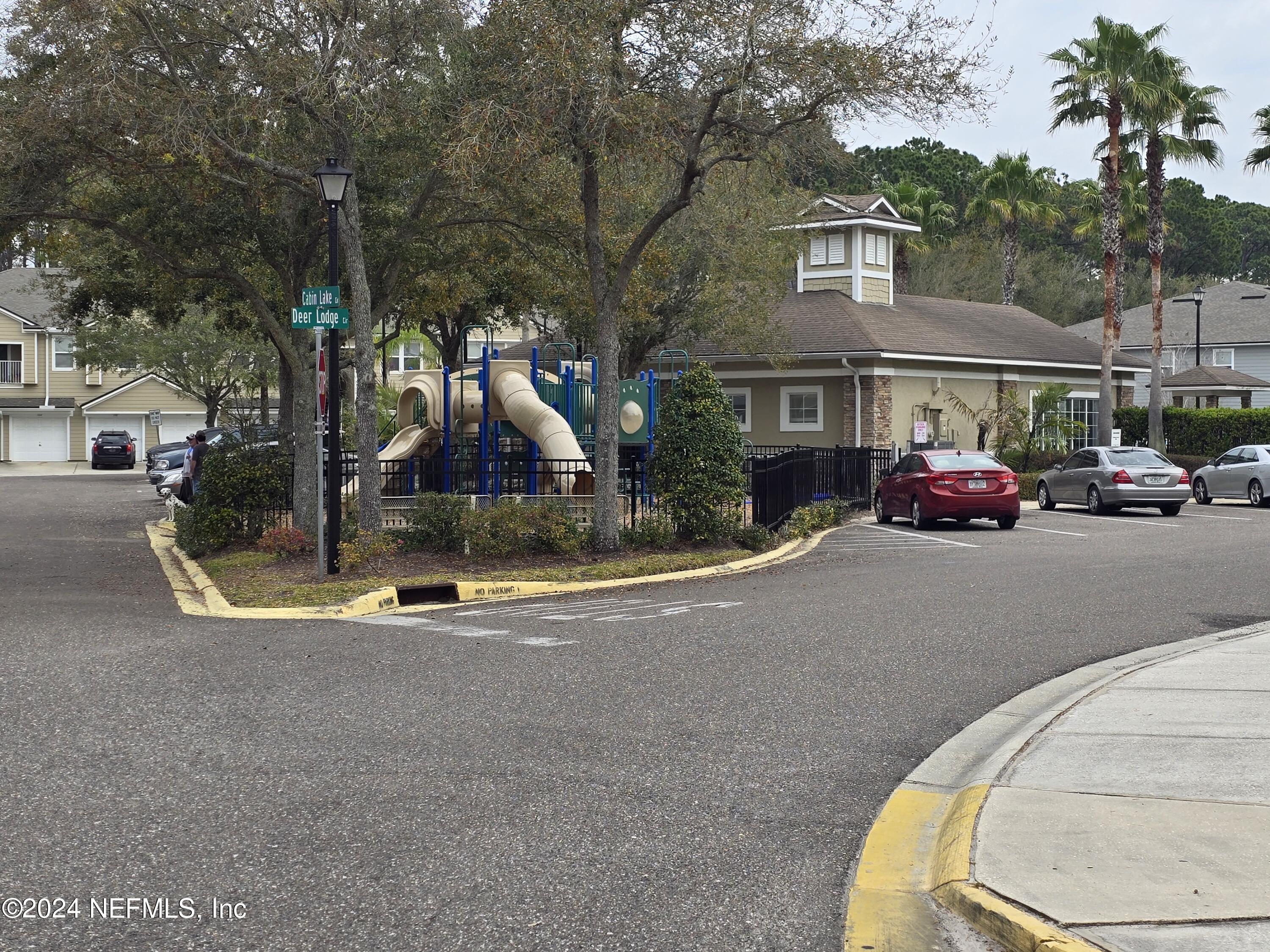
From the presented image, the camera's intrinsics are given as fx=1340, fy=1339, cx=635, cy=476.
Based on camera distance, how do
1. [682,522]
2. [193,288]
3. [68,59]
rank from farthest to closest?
[193,288] < [682,522] < [68,59]

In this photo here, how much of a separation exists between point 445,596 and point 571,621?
2.61 meters

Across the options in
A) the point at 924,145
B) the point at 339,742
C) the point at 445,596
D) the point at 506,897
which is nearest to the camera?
the point at 506,897

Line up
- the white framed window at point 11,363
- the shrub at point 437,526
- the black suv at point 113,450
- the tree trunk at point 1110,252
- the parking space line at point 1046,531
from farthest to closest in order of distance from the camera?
the white framed window at point 11,363 → the black suv at point 113,450 → the tree trunk at point 1110,252 → the parking space line at point 1046,531 → the shrub at point 437,526

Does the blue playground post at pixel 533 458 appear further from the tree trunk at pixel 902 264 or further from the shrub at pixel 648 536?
the tree trunk at pixel 902 264

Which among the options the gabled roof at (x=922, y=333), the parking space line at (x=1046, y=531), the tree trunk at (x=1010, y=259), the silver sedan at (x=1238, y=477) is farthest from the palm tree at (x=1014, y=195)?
the parking space line at (x=1046, y=531)

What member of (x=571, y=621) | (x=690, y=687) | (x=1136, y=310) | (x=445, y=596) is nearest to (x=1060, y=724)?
(x=690, y=687)

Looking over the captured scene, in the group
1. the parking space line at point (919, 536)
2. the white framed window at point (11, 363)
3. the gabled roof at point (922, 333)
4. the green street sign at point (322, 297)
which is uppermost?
the white framed window at point (11, 363)

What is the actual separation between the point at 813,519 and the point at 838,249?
63.0 feet

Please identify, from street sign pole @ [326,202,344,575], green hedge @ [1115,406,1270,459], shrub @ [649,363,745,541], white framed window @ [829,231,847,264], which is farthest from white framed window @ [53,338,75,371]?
street sign pole @ [326,202,344,575]

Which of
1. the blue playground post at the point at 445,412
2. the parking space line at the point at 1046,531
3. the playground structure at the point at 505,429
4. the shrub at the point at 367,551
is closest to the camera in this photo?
the shrub at the point at 367,551

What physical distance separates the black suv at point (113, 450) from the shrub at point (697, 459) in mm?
47215

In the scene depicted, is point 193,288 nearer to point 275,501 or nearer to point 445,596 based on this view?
point 275,501

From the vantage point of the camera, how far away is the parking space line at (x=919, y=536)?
2077cm

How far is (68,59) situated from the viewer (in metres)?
16.9
